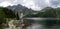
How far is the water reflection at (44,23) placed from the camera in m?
2.46

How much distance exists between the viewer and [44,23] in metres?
2.50

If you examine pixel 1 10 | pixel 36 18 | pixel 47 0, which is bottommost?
pixel 36 18

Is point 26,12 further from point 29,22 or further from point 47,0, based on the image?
point 47,0

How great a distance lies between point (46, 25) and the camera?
2.48m

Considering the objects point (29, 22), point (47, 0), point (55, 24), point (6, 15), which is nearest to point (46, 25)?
point (55, 24)

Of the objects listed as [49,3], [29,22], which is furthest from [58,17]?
[29,22]

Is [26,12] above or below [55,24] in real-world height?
above

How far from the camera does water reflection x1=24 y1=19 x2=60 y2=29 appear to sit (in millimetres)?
2465

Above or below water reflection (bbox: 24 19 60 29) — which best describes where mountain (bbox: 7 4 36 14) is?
above

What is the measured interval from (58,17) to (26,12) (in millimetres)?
647

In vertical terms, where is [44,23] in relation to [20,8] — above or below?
below

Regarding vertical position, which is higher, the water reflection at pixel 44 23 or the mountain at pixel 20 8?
the mountain at pixel 20 8

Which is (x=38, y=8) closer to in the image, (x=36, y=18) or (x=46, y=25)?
(x=36, y=18)

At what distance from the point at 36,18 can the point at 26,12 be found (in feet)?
0.78
